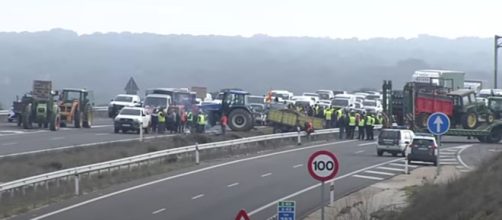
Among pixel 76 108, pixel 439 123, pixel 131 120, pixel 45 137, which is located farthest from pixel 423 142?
pixel 76 108

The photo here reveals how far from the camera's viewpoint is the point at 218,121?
60125mm

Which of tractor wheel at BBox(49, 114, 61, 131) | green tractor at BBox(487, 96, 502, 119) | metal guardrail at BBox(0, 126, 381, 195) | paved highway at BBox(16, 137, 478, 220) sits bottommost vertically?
paved highway at BBox(16, 137, 478, 220)

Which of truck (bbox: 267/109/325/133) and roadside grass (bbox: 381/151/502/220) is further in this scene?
truck (bbox: 267/109/325/133)

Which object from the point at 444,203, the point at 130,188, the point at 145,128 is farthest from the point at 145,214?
the point at 145,128

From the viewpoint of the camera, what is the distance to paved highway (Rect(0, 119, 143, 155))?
46781 mm

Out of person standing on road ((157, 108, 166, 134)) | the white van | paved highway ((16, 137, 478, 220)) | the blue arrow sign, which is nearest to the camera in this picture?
paved highway ((16, 137, 478, 220))

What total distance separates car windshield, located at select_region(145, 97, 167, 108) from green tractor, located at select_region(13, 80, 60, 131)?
5.87 metres

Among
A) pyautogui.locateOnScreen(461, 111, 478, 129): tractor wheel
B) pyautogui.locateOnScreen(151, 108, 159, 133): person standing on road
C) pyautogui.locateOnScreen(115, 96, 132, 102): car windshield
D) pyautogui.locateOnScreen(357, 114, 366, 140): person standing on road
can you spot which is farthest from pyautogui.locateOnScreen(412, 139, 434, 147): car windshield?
pyautogui.locateOnScreen(115, 96, 132, 102): car windshield

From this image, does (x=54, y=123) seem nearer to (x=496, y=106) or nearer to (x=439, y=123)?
(x=496, y=106)

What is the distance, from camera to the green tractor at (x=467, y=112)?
59.5 meters

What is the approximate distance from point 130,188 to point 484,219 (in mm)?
16779

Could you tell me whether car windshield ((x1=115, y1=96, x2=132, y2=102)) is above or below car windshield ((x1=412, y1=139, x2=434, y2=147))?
above

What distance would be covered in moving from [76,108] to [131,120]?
4360mm

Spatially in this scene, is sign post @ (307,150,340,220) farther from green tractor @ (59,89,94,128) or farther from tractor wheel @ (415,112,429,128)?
green tractor @ (59,89,94,128)
